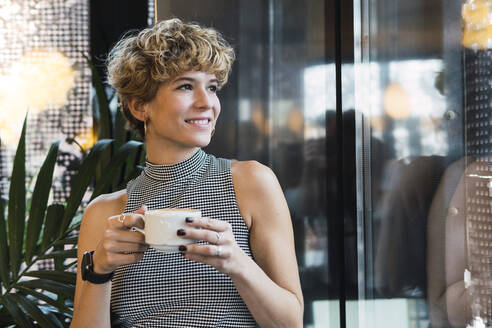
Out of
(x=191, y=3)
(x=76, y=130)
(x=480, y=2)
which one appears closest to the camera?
(x=480, y=2)

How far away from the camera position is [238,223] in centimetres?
124

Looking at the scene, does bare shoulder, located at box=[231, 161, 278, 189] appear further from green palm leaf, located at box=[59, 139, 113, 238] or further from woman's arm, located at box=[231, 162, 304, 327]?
green palm leaf, located at box=[59, 139, 113, 238]

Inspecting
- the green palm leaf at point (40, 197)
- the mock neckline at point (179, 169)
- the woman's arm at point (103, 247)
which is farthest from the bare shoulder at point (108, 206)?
the green palm leaf at point (40, 197)

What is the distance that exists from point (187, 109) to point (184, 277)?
1.25ft

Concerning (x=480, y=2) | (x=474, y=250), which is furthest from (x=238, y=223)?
(x=480, y=2)

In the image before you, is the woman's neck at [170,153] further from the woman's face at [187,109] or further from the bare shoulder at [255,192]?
the bare shoulder at [255,192]

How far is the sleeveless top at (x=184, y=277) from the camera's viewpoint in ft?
3.91

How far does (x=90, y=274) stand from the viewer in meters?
1.10

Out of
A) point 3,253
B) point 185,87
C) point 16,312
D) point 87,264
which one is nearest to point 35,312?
point 16,312

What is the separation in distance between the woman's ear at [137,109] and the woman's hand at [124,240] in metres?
0.45

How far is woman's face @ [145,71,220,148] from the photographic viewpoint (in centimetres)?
125

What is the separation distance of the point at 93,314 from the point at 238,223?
0.37 meters

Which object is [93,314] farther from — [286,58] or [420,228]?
[286,58]

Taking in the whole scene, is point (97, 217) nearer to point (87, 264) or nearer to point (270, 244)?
point (87, 264)
